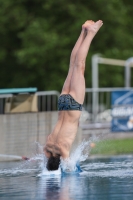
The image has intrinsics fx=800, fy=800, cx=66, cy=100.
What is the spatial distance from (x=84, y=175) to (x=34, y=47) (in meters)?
21.8

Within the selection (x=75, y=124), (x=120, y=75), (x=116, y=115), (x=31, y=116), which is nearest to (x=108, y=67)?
(x=120, y=75)

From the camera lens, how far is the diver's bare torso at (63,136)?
12742 millimetres

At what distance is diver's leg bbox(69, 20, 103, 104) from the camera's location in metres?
13.1

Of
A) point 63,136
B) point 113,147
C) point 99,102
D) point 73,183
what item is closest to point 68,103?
point 63,136

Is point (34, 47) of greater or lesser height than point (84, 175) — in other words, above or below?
above

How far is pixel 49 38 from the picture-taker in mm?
33906

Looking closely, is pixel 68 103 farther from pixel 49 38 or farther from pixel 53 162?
pixel 49 38

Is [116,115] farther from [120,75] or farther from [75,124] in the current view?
[120,75]

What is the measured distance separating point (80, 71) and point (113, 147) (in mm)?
7908

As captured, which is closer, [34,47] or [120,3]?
[34,47]

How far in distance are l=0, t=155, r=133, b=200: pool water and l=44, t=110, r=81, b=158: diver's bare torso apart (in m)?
0.40

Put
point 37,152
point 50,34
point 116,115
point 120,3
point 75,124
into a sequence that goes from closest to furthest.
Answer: point 75,124, point 37,152, point 116,115, point 50,34, point 120,3

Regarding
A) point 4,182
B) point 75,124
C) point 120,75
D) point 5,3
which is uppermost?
point 5,3

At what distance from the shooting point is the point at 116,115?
22266 mm
